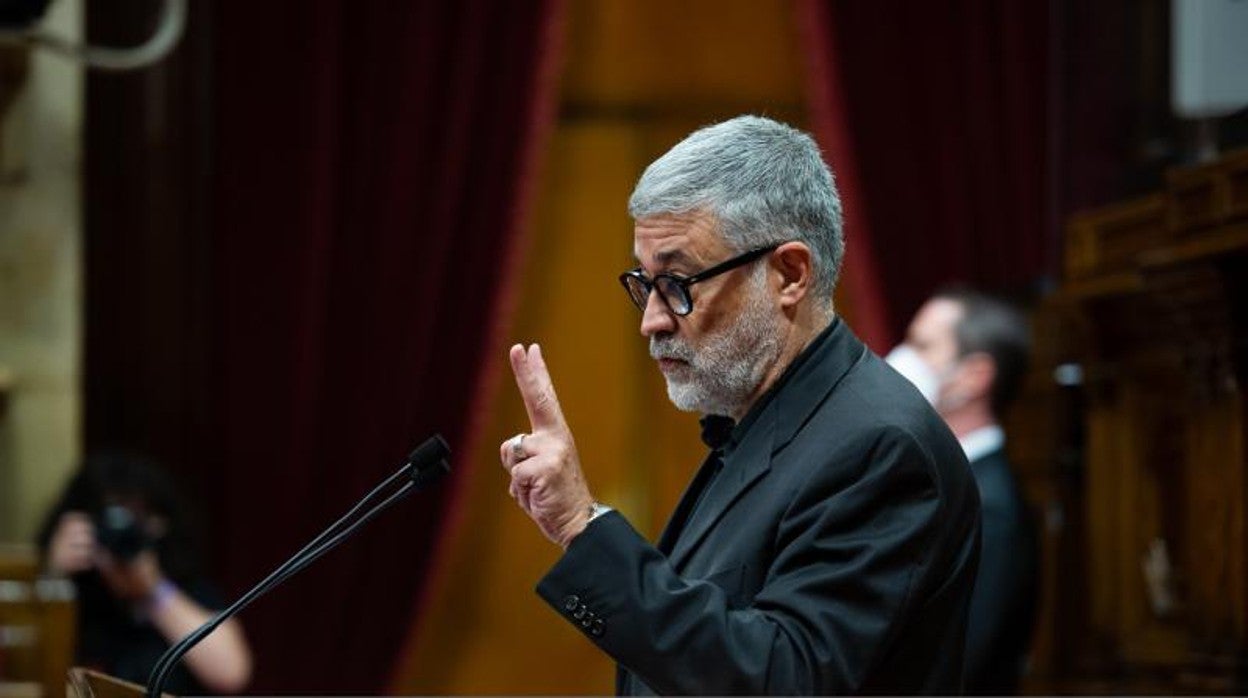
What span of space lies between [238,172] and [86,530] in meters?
1.66

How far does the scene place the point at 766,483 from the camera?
7.06 ft

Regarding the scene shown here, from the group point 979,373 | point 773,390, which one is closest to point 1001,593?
point 979,373

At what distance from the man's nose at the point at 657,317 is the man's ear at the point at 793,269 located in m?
0.13

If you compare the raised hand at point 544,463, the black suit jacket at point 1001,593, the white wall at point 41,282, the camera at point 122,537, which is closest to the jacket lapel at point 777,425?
the raised hand at point 544,463

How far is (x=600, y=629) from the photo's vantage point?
6.61 feet

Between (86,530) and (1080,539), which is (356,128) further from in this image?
(1080,539)

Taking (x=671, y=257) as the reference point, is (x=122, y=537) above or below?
below

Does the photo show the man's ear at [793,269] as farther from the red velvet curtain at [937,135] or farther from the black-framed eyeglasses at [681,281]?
the red velvet curtain at [937,135]

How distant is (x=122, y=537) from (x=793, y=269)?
2.41m

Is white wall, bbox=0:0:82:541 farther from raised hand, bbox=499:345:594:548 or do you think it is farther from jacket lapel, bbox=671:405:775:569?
raised hand, bbox=499:345:594:548

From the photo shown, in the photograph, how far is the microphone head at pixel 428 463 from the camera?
214 centimetres

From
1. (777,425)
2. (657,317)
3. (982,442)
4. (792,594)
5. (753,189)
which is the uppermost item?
(753,189)

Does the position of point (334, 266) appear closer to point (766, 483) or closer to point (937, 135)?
point (937, 135)

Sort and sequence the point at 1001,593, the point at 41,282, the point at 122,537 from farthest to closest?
the point at 41,282
the point at 122,537
the point at 1001,593
